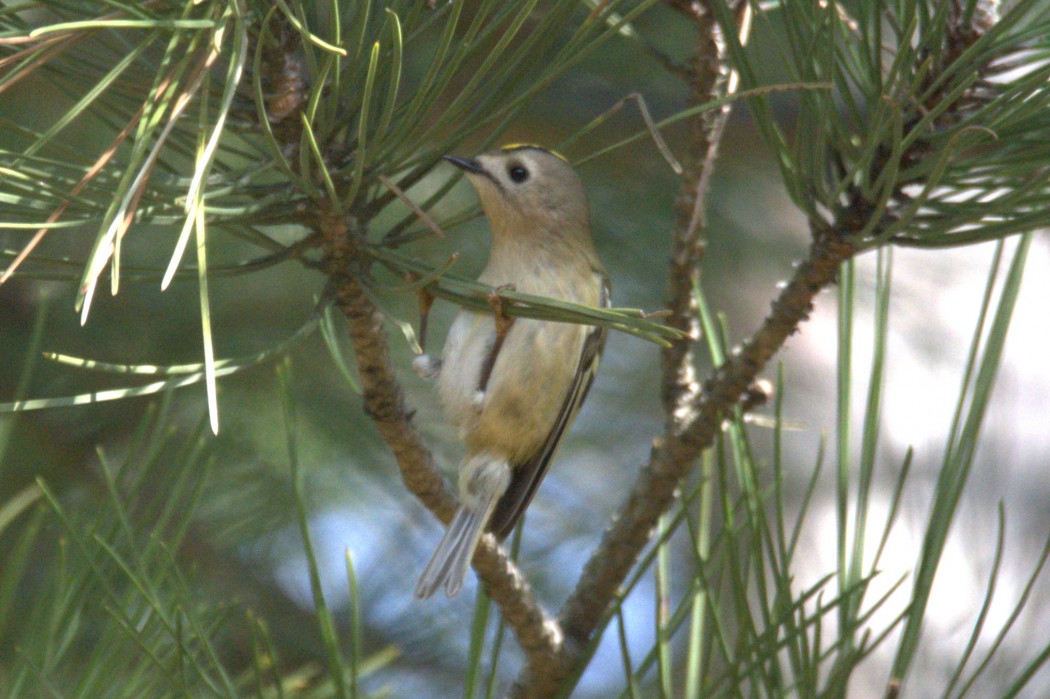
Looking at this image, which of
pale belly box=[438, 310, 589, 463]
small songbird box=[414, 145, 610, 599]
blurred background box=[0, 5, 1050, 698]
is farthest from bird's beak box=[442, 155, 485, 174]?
blurred background box=[0, 5, 1050, 698]

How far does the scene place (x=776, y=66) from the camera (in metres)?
2.05

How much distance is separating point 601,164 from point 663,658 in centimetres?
129

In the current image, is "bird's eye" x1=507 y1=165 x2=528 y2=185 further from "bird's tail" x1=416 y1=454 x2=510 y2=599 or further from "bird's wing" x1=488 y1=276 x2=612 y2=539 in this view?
"bird's tail" x1=416 y1=454 x2=510 y2=599

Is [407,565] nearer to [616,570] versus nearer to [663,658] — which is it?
[616,570]

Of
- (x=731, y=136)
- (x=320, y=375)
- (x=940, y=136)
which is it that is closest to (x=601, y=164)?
(x=731, y=136)

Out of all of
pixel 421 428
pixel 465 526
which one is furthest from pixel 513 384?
pixel 421 428

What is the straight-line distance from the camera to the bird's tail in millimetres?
1354

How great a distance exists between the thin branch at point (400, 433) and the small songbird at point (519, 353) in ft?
1.24

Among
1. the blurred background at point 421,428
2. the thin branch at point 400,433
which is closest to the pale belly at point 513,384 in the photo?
the blurred background at point 421,428

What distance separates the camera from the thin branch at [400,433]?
908mm

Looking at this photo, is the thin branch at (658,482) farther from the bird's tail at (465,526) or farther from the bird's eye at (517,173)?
the bird's eye at (517,173)

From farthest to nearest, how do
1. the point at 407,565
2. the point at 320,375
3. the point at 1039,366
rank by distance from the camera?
1. the point at 1039,366
2. the point at 407,565
3. the point at 320,375

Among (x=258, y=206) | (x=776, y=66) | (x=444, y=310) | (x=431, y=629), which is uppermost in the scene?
(x=776, y=66)

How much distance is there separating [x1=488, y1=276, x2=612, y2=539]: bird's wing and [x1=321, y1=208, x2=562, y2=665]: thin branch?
483 millimetres
